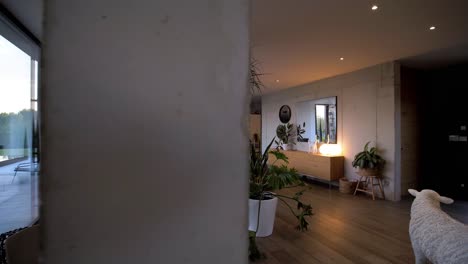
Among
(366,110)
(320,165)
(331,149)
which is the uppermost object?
(366,110)

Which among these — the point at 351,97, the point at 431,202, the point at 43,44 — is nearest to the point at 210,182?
the point at 43,44

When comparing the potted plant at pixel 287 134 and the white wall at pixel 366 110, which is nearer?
the white wall at pixel 366 110

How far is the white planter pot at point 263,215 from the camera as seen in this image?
2.54 m

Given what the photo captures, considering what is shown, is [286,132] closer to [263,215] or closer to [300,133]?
[300,133]

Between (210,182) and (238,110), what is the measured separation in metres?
0.16

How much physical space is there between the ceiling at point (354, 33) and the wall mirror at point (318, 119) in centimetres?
99

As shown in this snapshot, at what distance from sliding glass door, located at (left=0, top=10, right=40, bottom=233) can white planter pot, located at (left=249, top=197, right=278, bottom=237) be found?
2.25 m

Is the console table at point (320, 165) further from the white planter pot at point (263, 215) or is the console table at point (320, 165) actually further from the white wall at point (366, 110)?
the white planter pot at point (263, 215)

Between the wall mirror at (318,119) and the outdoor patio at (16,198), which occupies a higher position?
the wall mirror at (318,119)

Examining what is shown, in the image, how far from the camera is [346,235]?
2.69 meters

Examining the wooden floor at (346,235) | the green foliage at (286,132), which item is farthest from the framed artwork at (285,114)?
the wooden floor at (346,235)

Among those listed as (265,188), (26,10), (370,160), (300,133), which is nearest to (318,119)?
(300,133)

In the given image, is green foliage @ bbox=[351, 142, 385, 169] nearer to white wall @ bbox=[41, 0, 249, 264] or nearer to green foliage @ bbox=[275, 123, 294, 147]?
green foliage @ bbox=[275, 123, 294, 147]

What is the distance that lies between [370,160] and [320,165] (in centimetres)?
109
